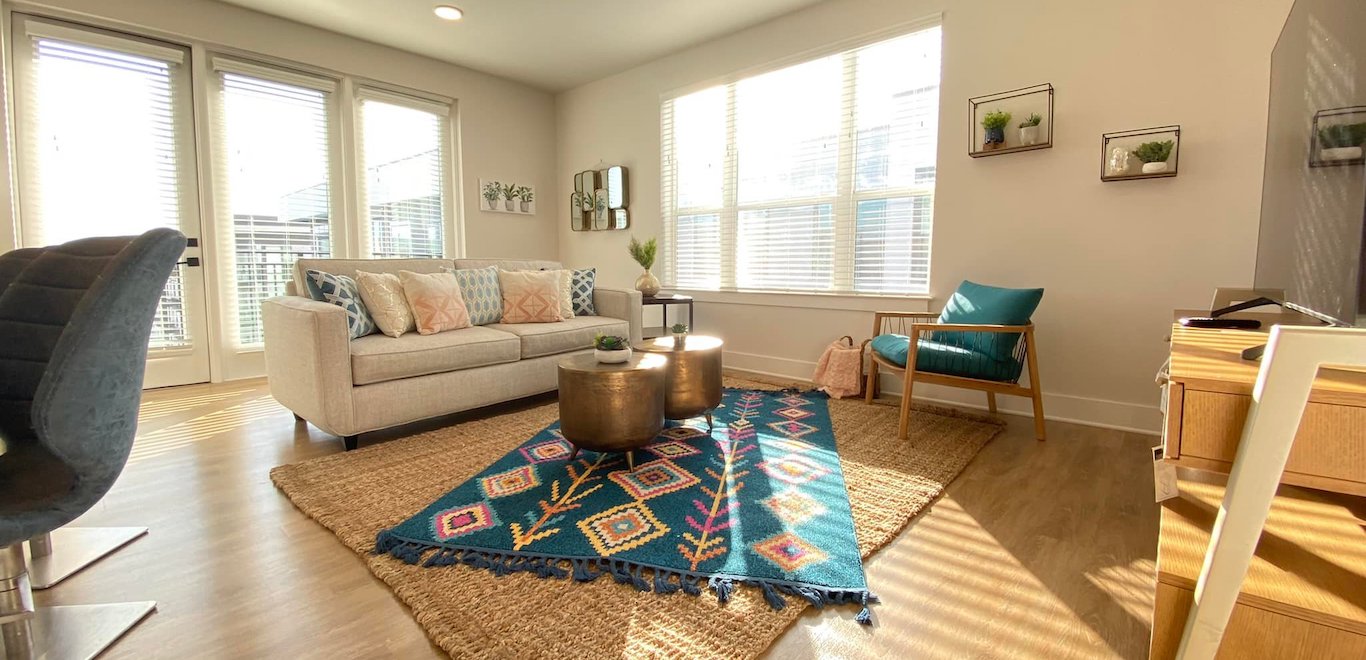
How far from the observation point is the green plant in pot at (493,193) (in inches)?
201

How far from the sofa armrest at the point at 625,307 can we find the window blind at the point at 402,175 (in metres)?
2.01

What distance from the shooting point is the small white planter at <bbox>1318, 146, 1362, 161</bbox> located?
903 millimetres

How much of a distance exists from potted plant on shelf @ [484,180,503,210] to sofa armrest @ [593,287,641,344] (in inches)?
76.6

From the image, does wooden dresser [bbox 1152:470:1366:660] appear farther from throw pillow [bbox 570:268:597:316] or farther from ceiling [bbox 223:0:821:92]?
ceiling [bbox 223:0:821:92]

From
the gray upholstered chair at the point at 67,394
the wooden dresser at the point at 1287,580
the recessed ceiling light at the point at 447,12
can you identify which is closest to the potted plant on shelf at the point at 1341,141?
the wooden dresser at the point at 1287,580

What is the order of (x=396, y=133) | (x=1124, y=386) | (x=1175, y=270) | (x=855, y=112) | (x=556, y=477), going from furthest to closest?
(x=396, y=133) → (x=855, y=112) → (x=1124, y=386) → (x=1175, y=270) → (x=556, y=477)

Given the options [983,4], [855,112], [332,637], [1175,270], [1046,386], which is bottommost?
[332,637]

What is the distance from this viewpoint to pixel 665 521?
5.81 ft

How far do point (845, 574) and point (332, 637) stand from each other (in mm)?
1241

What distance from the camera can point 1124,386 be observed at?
2773 mm

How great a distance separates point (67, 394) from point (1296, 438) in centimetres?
211

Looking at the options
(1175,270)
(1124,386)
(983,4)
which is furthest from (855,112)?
(1124,386)

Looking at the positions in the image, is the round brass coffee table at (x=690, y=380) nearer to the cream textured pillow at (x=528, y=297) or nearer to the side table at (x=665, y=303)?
the cream textured pillow at (x=528, y=297)

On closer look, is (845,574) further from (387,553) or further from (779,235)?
(779,235)
